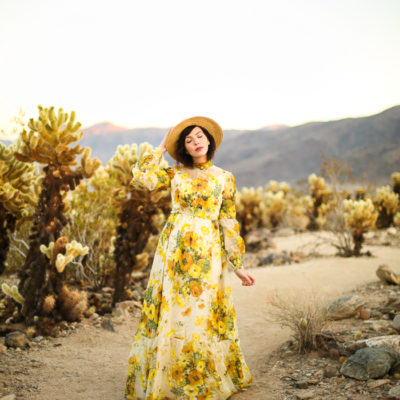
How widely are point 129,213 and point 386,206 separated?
958 centimetres

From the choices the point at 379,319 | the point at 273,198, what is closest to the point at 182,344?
the point at 379,319

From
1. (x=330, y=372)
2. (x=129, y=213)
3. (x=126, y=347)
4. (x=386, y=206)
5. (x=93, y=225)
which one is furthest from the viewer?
(x=386, y=206)

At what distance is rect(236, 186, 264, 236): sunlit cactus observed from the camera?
10.5 metres

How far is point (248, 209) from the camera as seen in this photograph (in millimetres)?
11195

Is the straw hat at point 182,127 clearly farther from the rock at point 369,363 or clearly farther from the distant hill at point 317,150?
the distant hill at point 317,150

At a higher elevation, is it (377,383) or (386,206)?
(386,206)

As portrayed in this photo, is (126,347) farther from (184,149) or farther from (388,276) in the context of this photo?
(388,276)

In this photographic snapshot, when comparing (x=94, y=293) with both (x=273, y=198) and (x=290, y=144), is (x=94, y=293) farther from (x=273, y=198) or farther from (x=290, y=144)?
(x=290, y=144)

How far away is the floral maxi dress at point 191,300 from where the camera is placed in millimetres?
2359

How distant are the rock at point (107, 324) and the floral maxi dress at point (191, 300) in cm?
188

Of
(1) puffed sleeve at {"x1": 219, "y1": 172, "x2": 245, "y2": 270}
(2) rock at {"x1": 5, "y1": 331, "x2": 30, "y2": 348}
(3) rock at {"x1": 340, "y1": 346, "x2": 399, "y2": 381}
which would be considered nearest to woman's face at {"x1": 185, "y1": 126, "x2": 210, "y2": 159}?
(1) puffed sleeve at {"x1": 219, "y1": 172, "x2": 245, "y2": 270}

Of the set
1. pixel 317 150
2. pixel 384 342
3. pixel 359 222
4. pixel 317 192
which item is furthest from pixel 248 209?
pixel 317 150

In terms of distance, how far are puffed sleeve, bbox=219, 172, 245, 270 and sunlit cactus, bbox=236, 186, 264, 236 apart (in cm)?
752

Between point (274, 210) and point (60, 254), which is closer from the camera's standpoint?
point (60, 254)
